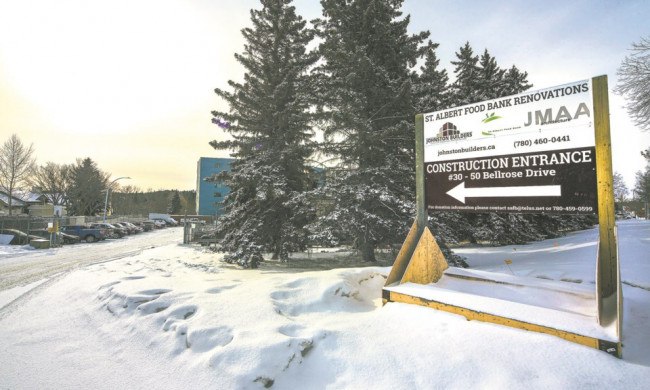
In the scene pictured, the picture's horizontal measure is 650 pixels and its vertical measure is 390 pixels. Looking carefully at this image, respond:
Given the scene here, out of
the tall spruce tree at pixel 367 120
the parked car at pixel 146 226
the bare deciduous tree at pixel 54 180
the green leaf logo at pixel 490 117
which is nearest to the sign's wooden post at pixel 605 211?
the green leaf logo at pixel 490 117

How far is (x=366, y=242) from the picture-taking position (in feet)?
35.3

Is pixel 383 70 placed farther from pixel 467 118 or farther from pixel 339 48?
pixel 467 118

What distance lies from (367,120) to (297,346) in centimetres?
852

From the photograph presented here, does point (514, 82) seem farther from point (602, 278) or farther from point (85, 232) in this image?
point (85, 232)

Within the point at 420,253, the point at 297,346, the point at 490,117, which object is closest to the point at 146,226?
the point at 420,253

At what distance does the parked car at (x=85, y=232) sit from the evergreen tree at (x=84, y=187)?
33950 millimetres

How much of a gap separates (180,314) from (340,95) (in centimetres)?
856

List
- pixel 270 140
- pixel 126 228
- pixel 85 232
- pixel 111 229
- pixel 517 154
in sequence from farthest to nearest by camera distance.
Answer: pixel 126 228
pixel 111 229
pixel 85 232
pixel 270 140
pixel 517 154

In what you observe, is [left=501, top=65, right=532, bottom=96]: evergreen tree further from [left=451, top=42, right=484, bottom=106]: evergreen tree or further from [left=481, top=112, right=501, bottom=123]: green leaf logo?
[left=481, top=112, right=501, bottom=123]: green leaf logo

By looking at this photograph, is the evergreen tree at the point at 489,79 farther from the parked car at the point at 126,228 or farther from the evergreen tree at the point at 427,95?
the parked car at the point at 126,228

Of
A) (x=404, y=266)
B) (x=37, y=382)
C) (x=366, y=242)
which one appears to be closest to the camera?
(x=37, y=382)

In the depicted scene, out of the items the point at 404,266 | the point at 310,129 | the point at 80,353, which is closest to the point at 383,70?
the point at 310,129

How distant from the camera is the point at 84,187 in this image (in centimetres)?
5434

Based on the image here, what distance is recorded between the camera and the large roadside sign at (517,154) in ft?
12.2
